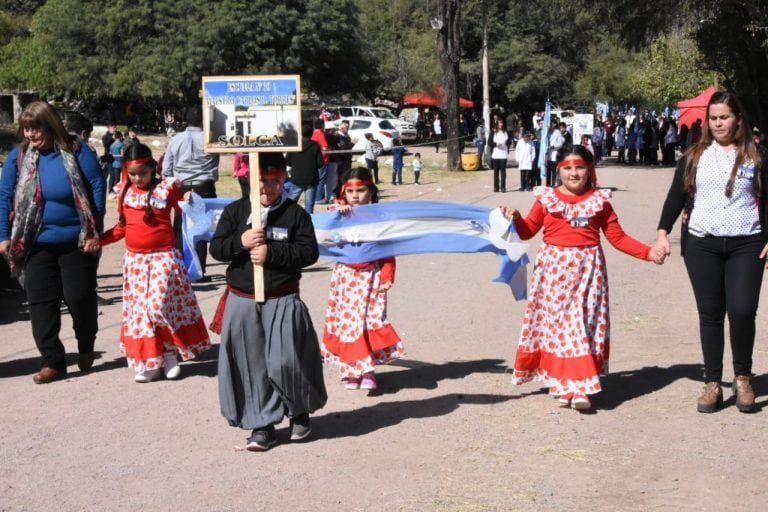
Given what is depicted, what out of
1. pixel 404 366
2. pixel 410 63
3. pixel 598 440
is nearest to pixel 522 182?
pixel 404 366

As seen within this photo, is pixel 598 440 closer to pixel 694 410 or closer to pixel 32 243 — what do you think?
pixel 694 410

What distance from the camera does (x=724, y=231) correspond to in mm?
6641

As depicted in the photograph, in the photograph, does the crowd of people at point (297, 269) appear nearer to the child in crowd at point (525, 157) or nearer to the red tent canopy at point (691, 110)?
the child in crowd at point (525, 157)

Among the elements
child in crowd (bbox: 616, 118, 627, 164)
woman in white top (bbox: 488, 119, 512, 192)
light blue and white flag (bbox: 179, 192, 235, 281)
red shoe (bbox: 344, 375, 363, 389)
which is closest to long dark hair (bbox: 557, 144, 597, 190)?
red shoe (bbox: 344, 375, 363, 389)

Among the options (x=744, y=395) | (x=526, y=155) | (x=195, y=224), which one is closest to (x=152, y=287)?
(x=195, y=224)

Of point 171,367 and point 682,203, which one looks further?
point 171,367

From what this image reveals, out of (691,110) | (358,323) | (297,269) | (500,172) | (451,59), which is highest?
(451,59)

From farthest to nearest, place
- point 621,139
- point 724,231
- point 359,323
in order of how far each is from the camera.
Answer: point 621,139 < point 359,323 < point 724,231

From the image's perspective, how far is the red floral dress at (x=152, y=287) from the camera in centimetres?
799

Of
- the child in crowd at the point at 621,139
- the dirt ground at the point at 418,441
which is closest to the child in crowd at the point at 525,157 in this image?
the child in crowd at the point at 621,139

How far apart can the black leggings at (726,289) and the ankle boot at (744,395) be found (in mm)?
46

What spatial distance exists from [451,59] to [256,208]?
28.6 m

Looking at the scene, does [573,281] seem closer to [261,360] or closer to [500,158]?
[261,360]

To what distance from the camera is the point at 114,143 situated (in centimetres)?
2573
